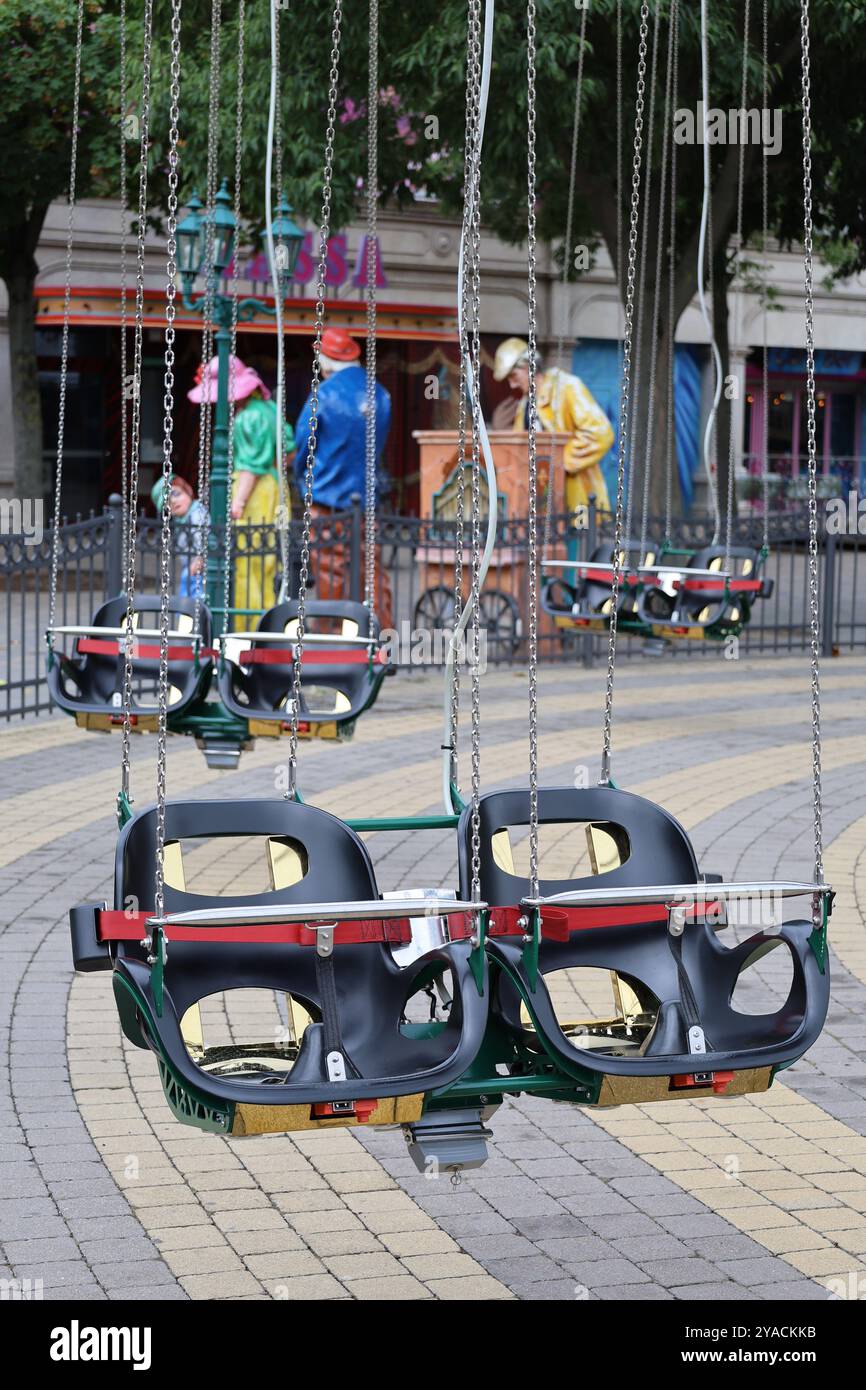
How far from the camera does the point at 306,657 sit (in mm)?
9000

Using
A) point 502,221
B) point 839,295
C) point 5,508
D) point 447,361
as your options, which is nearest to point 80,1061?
point 502,221

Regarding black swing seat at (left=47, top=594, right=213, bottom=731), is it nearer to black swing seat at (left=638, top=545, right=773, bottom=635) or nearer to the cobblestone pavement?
the cobblestone pavement

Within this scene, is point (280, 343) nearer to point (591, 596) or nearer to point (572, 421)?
point (591, 596)

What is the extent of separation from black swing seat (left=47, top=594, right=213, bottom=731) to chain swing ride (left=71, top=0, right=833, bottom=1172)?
12.9 feet

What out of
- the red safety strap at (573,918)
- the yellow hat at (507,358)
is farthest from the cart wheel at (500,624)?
the red safety strap at (573,918)

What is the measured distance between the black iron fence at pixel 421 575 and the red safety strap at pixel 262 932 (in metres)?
9.12

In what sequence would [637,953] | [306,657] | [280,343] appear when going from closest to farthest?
[637,953] < [306,657] < [280,343]

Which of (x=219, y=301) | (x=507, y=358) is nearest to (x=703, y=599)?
(x=219, y=301)

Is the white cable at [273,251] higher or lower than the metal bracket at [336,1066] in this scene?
higher

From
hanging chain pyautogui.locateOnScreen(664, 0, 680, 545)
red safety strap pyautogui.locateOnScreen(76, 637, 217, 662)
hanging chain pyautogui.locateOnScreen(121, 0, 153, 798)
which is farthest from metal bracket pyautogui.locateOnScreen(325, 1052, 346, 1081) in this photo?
hanging chain pyautogui.locateOnScreen(664, 0, 680, 545)

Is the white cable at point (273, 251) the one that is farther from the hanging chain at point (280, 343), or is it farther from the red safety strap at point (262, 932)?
the red safety strap at point (262, 932)

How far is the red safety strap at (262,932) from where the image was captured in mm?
4141

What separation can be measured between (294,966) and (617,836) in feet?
3.18

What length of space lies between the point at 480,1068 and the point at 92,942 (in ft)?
2.85
